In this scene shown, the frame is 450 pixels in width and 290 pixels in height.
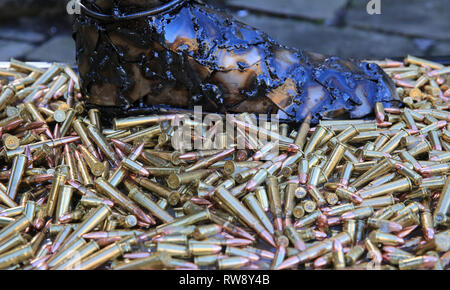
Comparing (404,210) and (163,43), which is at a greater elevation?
(163,43)

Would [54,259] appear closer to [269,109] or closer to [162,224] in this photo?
[162,224]

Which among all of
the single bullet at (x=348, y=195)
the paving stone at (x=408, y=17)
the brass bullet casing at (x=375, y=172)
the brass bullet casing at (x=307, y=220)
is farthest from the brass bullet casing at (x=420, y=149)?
the paving stone at (x=408, y=17)

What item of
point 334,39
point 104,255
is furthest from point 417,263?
point 334,39

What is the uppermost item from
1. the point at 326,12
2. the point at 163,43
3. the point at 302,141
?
the point at 326,12

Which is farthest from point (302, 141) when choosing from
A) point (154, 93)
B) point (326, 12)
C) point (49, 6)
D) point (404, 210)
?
point (49, 6)

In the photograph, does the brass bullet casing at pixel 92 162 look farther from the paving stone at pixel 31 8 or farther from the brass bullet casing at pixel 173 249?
the paving stone at pixel 31 8
